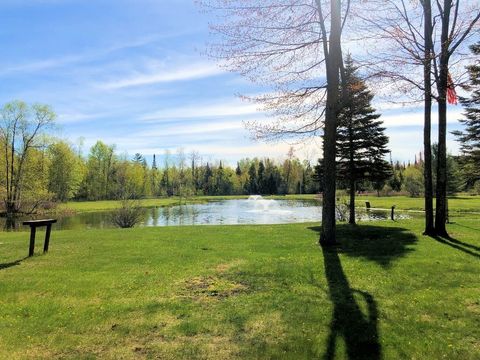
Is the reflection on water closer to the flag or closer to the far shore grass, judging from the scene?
the far shore grass

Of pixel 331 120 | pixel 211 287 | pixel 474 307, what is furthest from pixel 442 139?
pixel 211 287

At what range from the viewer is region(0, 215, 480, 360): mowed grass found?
4422mm

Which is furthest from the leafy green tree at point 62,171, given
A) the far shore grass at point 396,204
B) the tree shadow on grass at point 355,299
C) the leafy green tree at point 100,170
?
the tree shadow on grass at point 355,299

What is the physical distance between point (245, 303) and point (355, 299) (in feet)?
5.09

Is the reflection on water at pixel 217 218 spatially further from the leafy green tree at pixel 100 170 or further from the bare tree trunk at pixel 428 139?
the leafy green tree at pixel 100 170

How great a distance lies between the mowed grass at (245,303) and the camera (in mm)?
4422

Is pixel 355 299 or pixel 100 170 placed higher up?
pixel 100 170

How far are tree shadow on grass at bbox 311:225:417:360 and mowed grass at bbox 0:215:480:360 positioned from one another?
21 millimetres

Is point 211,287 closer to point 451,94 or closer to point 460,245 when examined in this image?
point 460,245

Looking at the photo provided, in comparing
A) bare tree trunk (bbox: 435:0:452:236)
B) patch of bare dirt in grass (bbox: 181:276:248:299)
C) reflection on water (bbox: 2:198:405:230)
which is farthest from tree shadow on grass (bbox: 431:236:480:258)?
reflection on water (bbox: 2:198:405:230)

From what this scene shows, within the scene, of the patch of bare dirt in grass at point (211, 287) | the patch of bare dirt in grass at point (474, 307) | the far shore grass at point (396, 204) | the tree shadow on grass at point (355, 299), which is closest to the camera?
the tree shadow on grass at point (355, 299)

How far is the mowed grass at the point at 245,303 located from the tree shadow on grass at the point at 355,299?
2 cm

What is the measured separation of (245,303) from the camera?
19.0ft

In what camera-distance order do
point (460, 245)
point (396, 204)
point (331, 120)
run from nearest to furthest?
point (331, 120) < point (460, 245) < point (396, 204)
